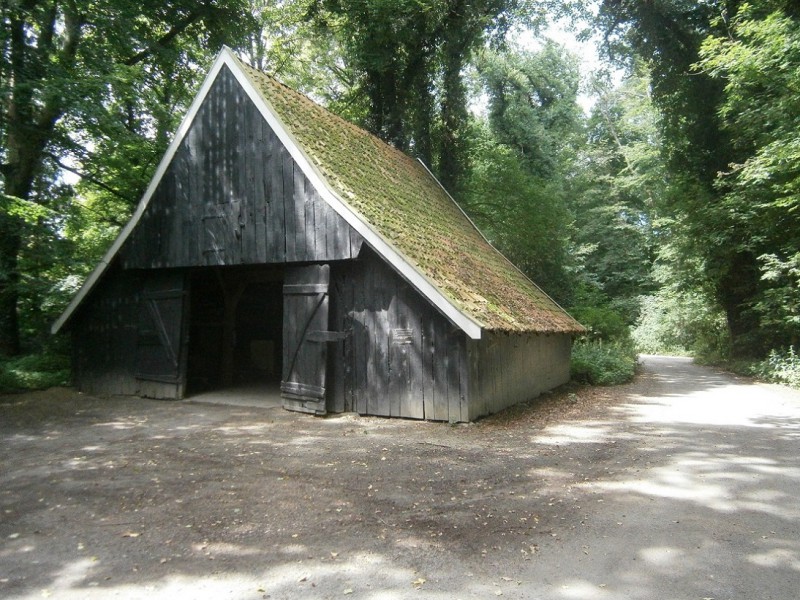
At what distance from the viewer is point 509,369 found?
1095 centimetres

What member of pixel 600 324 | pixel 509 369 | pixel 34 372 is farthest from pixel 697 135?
pixel 34 372

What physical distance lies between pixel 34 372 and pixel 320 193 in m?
9.35

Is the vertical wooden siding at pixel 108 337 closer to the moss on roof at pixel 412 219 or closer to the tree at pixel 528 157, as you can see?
the moss on roof at pixel 412 219

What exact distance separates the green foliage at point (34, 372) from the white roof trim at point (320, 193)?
5.02 ft

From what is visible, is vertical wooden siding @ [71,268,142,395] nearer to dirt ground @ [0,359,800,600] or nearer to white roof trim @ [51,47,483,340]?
white roof trim @ [51,47,483,340]

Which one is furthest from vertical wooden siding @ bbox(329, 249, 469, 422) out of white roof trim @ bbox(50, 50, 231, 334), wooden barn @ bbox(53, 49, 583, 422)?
white roof trim @ bbox(50, 50, 231, 334)

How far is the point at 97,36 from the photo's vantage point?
15617 mm

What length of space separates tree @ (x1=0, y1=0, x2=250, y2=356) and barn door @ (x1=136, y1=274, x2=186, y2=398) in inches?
116

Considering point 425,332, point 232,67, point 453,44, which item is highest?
point 453,44

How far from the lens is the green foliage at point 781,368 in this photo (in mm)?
15241

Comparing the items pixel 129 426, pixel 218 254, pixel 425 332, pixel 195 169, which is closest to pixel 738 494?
pixel 425 332

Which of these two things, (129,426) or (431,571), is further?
(129,426)

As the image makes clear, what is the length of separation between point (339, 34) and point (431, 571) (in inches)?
839

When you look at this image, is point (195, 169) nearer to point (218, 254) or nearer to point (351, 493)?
point (218, 254)
